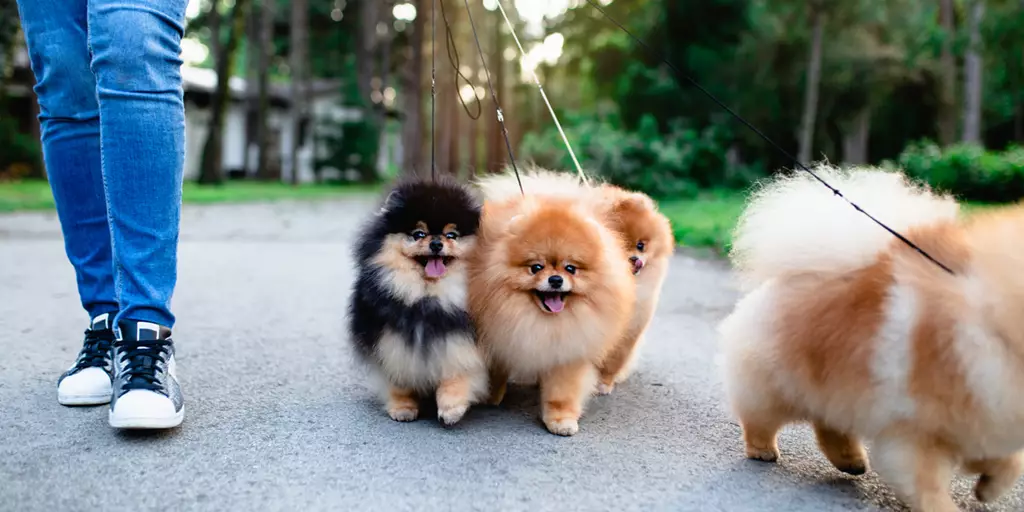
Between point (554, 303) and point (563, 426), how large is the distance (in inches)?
16.1

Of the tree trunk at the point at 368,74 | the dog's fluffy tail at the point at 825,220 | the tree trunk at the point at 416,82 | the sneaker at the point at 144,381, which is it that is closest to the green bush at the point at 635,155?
the tree trunk at the point at 416,82

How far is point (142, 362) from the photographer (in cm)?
241

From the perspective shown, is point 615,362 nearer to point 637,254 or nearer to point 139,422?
point 637,254

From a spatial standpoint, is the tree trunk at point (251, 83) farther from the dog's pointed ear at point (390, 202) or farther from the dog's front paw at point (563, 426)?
the dog's front paw at point (563, 426)

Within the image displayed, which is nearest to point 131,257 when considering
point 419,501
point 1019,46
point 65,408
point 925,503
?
point 65,408

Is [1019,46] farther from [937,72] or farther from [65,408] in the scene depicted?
[65,408]

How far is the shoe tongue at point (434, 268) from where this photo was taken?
2.71 m

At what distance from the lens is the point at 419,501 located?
200 centimetres

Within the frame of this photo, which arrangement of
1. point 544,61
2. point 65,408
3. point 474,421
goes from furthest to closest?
1. point 544,61
2. point 474,421
3. point 65,408

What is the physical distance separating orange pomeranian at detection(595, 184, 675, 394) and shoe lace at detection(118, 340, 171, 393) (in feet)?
5.48

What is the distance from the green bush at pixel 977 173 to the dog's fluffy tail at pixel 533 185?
11421 millimetres

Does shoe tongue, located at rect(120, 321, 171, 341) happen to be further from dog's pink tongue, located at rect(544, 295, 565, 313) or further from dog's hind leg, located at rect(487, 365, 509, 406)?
dog's pink tongue, located at rect(544, 295, 565, 313)

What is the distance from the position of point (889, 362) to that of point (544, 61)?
1294 inches

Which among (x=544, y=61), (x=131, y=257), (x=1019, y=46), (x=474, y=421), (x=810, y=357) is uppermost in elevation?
(x=544, y=61)
